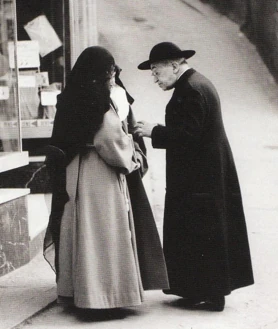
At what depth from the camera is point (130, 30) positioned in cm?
1286

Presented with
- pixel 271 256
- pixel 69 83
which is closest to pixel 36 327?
pixel 69 83

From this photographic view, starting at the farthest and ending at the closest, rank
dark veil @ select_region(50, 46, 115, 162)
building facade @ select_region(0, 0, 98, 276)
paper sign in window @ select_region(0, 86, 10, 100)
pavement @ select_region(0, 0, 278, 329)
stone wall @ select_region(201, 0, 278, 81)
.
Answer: stone wall @ select_region(201, 0, 278, 81) < pavement @ select_region(0, 0, 278, 329) < building facade @ select_region(0, 0, 98, 276) < paper sign in window @ select_region(0, 86, 10, 100) < dark veil @ select_region(50, 46, 115, 162)

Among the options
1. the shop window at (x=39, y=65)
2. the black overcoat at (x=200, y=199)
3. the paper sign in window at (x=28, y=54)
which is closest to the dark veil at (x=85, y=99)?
the black overcoat at (x=200, y=199)

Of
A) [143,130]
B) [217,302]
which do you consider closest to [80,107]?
[143,130]

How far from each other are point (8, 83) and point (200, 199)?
271 cm

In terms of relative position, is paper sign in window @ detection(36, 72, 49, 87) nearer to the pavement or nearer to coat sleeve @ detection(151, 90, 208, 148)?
the pavement

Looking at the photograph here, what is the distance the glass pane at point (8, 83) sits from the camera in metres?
7.28

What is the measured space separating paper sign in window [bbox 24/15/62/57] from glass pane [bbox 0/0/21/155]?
174 cm

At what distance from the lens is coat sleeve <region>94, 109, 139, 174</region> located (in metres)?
5.08

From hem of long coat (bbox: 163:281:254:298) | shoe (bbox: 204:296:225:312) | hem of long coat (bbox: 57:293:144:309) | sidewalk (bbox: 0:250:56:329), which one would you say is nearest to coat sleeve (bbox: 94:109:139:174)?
hem of long coat (bbox: 57:293:144:309)

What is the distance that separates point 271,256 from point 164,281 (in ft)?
6.51

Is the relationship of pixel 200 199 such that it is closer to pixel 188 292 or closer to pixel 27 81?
pixel 188 292

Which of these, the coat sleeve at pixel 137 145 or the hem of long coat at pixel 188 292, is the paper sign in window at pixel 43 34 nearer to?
the coat sleeve at pixel 137 145

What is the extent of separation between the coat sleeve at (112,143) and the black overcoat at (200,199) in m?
0.31
